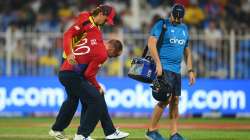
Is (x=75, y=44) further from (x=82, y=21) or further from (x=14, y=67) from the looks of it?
(x=14, y=67)

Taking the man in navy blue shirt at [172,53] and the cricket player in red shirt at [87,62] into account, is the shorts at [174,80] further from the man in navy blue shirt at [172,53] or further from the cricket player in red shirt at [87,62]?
the cricket player in red shirt at [87,62]

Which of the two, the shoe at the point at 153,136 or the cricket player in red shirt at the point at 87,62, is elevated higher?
the cricket player in red shirt at the point at 87,62

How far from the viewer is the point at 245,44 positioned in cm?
2350

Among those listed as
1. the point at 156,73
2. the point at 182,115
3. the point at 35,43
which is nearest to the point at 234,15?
the point at 182,115

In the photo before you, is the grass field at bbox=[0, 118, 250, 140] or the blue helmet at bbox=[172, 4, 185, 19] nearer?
the blue helmet at bbox=[172, 4, 185, 19]

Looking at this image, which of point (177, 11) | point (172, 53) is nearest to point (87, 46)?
point (172, 53)

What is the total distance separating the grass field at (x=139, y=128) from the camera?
50.6ft

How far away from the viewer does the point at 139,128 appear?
59.9ft

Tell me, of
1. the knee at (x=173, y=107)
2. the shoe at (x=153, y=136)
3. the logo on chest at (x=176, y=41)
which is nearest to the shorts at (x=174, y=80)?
the knee at (x=173, y=107)

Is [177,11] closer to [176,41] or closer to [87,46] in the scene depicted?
[176,41]

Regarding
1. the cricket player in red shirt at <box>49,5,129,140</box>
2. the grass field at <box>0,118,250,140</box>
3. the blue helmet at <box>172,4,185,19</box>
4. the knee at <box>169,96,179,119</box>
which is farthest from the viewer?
the grass field at <box>0,118,250,140</box>

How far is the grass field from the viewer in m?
15.4

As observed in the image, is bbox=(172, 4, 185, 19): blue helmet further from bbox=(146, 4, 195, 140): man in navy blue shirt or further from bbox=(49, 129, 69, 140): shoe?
bbox=(49, 129, 69, 140): shoe

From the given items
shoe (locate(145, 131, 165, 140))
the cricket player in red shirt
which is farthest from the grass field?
the cricket player in red shirt
